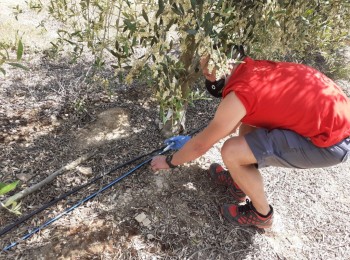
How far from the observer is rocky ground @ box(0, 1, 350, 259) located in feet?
6.39

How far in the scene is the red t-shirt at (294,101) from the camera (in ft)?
5.63

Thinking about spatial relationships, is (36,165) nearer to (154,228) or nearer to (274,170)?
(154,228)

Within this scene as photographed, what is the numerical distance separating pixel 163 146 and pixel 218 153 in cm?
42

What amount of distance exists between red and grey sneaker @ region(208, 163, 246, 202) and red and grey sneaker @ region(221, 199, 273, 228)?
0.48ft

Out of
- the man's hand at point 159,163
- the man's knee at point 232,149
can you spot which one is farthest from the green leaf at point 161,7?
the man's hand at point 159,163

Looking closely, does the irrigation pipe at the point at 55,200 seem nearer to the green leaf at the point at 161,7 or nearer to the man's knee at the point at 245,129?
the man's knee at the point at 245,129

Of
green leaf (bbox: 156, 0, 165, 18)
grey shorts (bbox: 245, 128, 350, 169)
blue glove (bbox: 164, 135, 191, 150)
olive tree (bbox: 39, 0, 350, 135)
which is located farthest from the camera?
blue glove (bbox: 164, 135, 191, 150)

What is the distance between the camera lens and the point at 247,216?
2082 mm

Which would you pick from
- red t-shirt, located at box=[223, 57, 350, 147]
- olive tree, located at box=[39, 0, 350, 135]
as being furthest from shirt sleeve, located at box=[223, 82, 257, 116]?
olive tree, located at box=[39, 0, 350, 135]

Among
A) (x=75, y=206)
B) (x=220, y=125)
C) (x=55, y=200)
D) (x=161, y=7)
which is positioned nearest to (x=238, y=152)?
(x=220, y=125)

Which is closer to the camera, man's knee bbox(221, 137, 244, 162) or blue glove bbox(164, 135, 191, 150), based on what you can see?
man's knee bbox(221, 137, 244, 162)

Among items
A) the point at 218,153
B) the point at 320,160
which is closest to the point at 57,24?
the point at 218,153

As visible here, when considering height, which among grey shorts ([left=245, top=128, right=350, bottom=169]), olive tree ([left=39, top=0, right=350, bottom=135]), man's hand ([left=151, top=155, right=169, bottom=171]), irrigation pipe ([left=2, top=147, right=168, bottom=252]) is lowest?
irrigation pipe ([left=2, top=147, right=168, bottom=252])

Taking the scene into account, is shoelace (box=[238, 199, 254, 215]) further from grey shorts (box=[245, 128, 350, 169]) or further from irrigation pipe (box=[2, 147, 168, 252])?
irrigation pipe (box=[2, 147, 168, 252])
